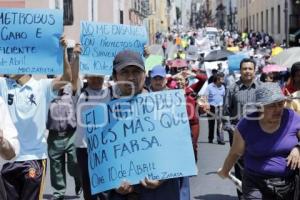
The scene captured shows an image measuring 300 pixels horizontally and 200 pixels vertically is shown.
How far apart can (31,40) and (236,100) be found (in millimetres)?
2725

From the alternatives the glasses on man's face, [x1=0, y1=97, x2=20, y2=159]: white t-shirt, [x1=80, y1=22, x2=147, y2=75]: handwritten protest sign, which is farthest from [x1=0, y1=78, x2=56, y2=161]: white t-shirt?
the glasses on man's face

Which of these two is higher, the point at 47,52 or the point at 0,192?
the point at 47,52

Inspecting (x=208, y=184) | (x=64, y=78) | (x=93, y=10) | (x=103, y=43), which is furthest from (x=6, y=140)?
(x=93, y=10)

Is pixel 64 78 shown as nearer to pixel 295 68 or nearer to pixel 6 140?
pixel 6 140

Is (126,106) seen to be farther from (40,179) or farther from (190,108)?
(190,108)

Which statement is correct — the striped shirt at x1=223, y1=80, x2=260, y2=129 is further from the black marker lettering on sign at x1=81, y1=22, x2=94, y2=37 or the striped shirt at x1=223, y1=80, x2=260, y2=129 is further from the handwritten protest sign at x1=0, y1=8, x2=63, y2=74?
the handwritten protest sign at x1=0, y1=8, x2=63, y2=74

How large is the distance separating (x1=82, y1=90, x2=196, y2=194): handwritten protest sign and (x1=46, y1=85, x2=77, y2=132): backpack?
3.96 metres

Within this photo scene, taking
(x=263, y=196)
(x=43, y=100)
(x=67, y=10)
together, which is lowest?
(x=263, y=196)

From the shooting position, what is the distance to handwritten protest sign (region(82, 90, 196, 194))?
14.1 feet

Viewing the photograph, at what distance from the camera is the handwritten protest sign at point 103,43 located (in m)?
7.10

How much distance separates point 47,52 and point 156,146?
1934 mm

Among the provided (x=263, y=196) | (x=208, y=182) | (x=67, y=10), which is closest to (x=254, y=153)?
(x=263, y=196)

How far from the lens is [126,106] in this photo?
435cm

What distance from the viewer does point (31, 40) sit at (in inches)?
237
